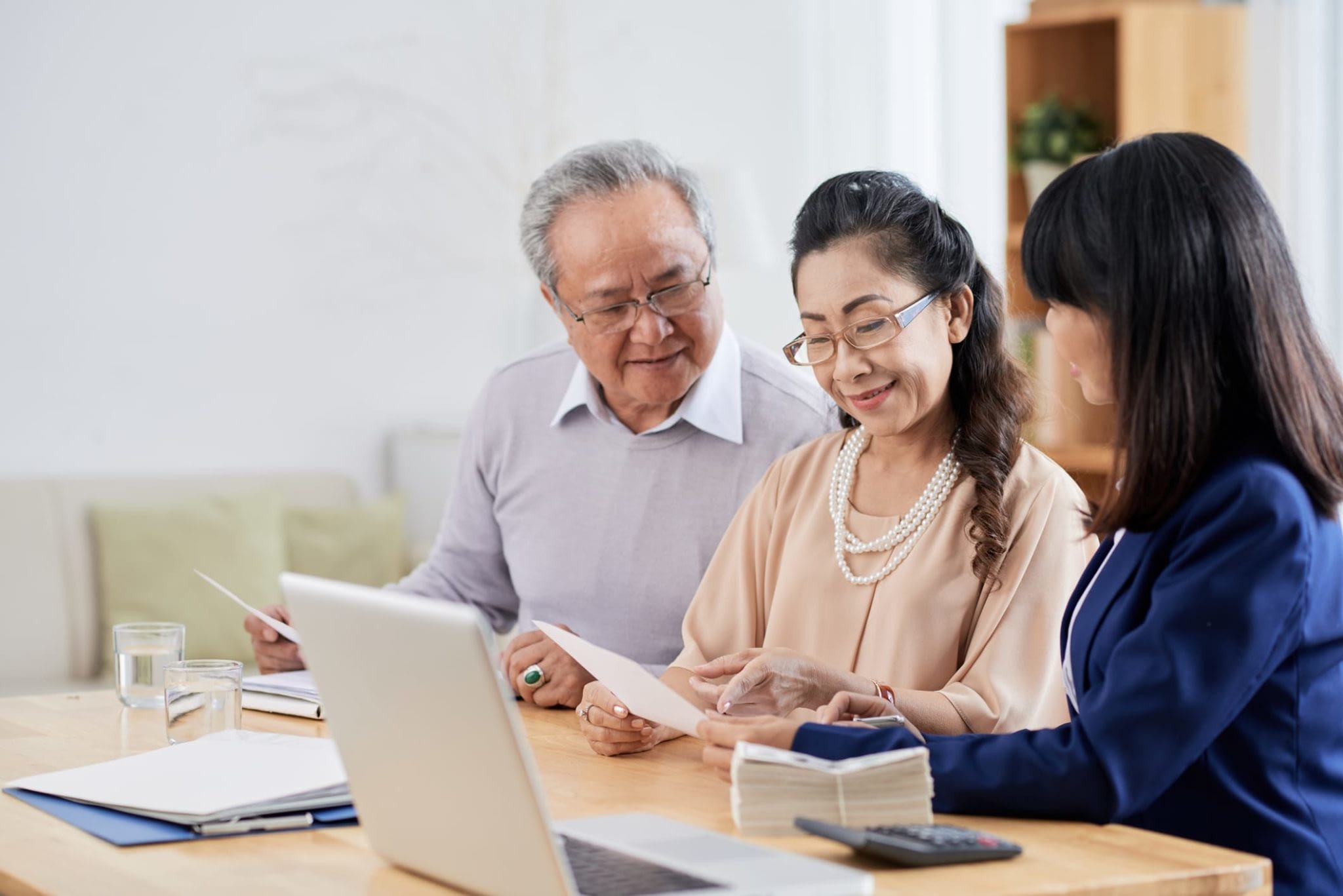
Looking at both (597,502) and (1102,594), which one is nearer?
(1102,594)

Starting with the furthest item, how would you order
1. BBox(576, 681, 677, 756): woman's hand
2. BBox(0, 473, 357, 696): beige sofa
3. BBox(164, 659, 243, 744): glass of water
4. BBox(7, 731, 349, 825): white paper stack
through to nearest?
BBox(0, 473, 357, 696): beige sofa → BBox(164, 659, 243, 744): glass of water → BBox(576, 681, 677, 756): woman's hand → BBox(7, 731, 349, 825): white paper stack

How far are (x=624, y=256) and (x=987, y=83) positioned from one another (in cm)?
286

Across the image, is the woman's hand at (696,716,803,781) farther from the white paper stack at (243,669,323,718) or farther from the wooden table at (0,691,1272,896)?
the white paper stack at (243,669,323,718)

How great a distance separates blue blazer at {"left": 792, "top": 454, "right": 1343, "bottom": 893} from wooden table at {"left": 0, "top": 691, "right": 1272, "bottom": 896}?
0.16ft

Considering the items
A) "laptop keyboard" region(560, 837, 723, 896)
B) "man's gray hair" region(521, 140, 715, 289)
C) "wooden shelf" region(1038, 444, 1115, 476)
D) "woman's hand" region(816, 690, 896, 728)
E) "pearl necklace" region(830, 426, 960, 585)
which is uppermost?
"man's gray hair" region(521, 140, 715, 289)

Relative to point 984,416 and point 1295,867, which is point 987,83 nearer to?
point 984,416

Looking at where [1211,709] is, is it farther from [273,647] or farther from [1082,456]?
[1082,456]

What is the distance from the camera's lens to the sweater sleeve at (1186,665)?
1.25m

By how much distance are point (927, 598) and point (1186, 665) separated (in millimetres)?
493

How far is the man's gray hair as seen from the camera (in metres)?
2.32

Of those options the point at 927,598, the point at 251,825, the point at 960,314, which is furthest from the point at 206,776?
the point at 960,314

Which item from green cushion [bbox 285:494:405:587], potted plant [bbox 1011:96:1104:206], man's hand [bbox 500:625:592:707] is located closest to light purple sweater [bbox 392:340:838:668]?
man's hand [bbox 500:625:592:707]

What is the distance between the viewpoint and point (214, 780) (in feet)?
4.69

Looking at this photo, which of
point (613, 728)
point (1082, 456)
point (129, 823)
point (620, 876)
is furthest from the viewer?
point (1082, 456)
